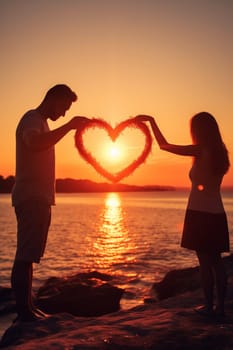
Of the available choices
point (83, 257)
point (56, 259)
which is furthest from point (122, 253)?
point (56, 259)

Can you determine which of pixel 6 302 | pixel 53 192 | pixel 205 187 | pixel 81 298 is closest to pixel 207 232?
pixel 205 187

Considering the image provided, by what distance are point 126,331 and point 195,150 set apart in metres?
2.41

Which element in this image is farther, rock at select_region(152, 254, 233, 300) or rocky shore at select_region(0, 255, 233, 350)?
rock at select_region(152, 254, 233, 300)

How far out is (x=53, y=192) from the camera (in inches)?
220

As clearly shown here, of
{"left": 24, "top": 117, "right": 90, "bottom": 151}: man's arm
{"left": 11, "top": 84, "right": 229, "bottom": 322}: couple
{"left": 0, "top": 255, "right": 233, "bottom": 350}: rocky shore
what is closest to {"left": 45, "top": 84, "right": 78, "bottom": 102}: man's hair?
{"left": 11, "top": 84, "right": 229, "bottom": 322}: couple

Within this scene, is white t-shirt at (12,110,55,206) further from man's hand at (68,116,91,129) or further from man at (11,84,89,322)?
man's hand at (68,116,91,129)

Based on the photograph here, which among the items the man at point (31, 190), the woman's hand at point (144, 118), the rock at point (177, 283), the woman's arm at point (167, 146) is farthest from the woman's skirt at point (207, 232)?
the rock at point (177, 283)

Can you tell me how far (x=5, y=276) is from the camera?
2069 centimetres

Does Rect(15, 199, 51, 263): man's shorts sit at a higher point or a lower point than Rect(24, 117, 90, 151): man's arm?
lower

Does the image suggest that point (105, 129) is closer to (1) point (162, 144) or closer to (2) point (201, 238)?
(1) point (162, 144)

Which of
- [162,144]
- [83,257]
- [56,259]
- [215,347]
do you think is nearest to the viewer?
[215,347]

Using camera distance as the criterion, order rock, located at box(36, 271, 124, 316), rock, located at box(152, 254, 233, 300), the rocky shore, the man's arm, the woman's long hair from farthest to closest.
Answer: rock, located at box(152, 254, 233, 300) → rock, located at box(36, 271, 124, 316) → the woman's long hair → the man's arm → the rocky shore

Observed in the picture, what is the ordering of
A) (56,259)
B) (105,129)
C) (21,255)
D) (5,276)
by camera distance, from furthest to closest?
(56,259) → (5,276) → (105,129) → (21,255)

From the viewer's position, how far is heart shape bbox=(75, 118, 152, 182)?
660 centimetres
